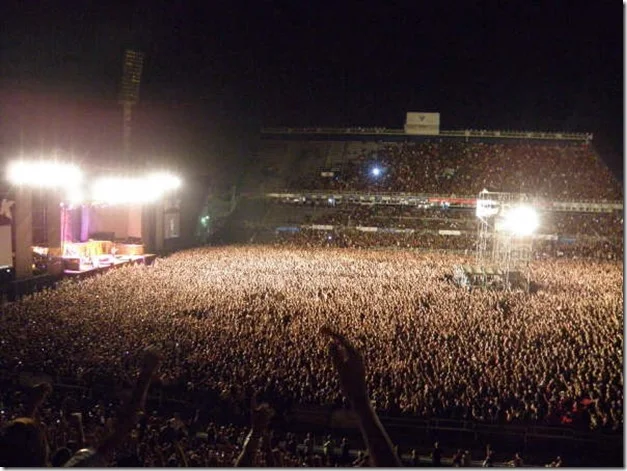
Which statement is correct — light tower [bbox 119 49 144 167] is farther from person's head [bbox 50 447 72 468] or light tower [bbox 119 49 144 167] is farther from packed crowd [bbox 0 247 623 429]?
person's head [bbox 50 447 72 468]

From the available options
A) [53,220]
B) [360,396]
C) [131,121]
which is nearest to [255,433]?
[360,396]

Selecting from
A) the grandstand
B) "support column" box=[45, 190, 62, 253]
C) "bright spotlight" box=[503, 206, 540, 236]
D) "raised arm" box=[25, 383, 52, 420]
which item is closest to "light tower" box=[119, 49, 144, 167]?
"support column" box=[45, 190, 62, 253]

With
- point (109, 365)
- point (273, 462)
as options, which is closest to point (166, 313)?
point (109, 365)

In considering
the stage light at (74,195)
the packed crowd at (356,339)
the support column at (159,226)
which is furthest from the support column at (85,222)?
the packed crowd at (356,339)

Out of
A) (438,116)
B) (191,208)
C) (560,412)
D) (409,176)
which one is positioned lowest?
(560,412)

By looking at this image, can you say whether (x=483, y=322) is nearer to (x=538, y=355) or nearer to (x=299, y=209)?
(x=538, y=355)
